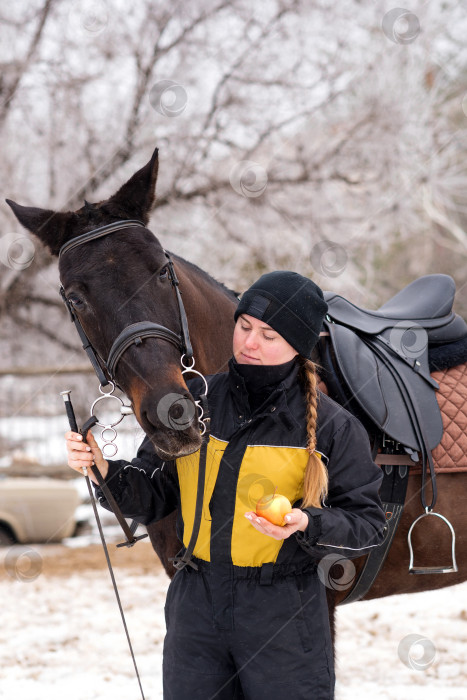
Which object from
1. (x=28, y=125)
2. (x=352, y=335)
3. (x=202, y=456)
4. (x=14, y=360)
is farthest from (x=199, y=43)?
(x=202, y=456)

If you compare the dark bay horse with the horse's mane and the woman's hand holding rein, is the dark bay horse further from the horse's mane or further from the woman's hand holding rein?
the woman's hand holding rein

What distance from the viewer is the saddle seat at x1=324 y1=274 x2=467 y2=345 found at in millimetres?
2701

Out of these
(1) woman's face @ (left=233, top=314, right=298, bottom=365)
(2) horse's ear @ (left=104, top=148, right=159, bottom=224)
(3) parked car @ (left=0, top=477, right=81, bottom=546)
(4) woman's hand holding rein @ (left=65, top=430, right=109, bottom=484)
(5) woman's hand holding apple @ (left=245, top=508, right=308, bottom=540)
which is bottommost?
(3) parked car @ (left=0, top=477, right=81, bottom=546)

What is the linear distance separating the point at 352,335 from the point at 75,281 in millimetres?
1093

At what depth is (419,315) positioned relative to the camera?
2.84 meters

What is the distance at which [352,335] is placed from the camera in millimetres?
2551

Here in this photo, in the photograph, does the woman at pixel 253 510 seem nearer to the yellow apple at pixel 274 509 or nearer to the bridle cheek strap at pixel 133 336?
the yellow apple at pixel 274 509

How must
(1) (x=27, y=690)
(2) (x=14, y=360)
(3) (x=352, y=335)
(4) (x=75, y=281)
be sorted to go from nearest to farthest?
(4) (x=75, y=281), (3) (x=352, y=335), (1) (x=27, y=690), (2) (x=14, y=360)

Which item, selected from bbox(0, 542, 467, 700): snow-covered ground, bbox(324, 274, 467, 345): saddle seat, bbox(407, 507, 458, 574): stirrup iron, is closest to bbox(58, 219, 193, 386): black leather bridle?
bbox(324, 274, 467, 345): saddle seat

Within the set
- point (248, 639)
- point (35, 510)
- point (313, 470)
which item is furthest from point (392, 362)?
point (35, 510)

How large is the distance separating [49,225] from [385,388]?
1.33 metres

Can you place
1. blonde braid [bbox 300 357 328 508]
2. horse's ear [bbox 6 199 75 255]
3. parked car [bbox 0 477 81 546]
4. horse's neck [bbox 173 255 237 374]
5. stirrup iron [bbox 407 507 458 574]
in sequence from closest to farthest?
blonde braid [bbox 300 357 328 508], horse's ear [bbox 6 199 75 255], horse's neck [bbox 173 255 237 374], stirrup iron [bbox 407 507 458 574], parked car [bbox 0 477 81 546]

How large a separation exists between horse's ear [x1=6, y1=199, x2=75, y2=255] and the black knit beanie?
0.66 metres

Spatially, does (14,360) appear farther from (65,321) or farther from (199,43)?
(199,43)
